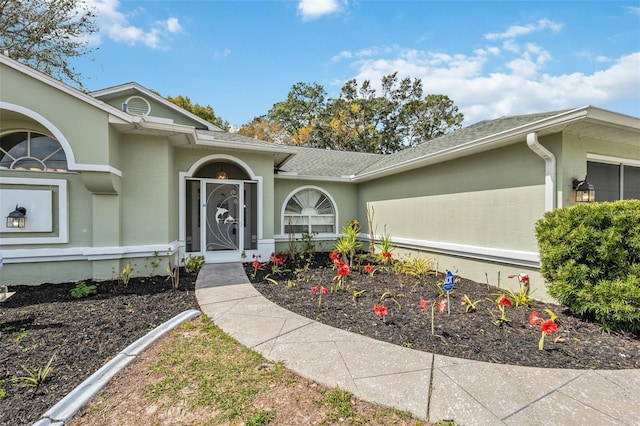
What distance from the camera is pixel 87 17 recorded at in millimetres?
12477

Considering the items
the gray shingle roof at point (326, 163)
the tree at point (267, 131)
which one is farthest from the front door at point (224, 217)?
the tree at point (267, 131)

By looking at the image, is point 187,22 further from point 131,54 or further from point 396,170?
point 396,170

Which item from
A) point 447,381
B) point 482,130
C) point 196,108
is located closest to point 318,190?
point 482,130

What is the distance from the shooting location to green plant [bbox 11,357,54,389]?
254 cm

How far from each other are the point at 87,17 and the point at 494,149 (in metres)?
17.5

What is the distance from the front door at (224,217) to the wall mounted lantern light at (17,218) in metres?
3.70

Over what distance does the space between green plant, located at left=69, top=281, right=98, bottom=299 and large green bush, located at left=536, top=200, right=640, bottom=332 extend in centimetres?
790

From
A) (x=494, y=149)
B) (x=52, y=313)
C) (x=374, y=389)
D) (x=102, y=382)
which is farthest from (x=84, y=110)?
(x=494, y=149)

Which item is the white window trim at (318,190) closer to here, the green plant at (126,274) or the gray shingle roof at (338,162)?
the gray shingle roof at (338,162)

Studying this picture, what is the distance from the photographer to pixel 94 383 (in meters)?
2.53

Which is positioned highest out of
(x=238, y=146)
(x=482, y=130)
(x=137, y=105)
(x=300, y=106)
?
(x=300, y=106)

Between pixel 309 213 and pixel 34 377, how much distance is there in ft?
25.9

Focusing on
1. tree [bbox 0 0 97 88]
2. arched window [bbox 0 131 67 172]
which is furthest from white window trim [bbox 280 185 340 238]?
tree [bbox 0 0 97 88]

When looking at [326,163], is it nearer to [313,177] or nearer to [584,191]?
[313,177]
